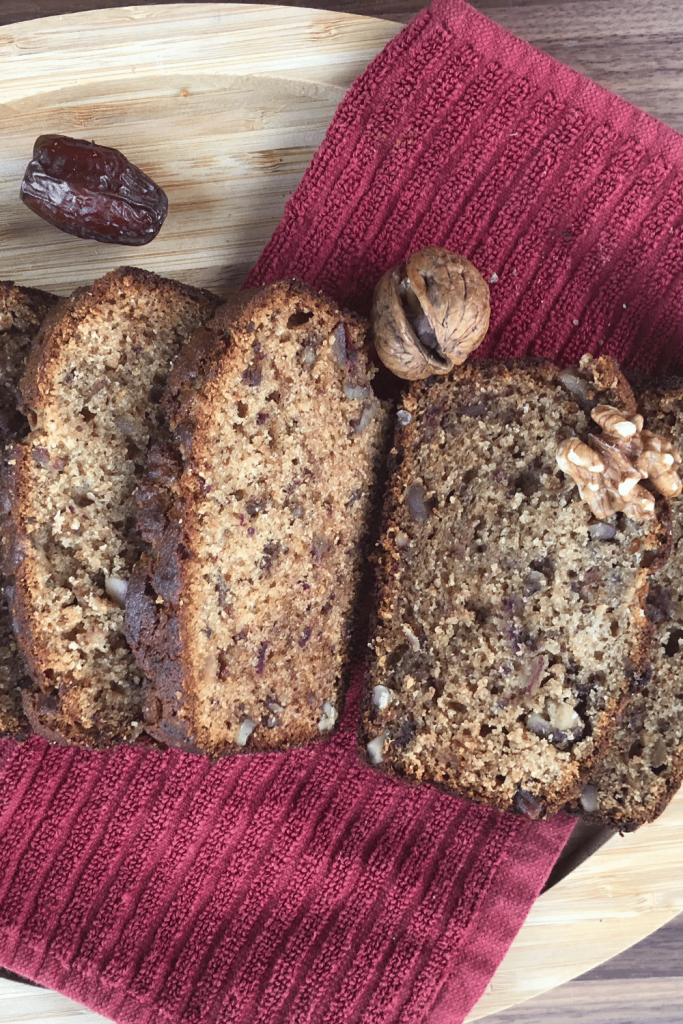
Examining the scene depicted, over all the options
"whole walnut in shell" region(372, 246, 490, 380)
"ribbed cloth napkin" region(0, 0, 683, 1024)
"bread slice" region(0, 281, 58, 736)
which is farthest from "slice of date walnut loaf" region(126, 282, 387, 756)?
"bread slice" region(0, 281, 58, 736)

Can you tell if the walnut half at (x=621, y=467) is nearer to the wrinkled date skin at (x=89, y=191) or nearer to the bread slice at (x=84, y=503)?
the bread slice at (x=84, y=503)

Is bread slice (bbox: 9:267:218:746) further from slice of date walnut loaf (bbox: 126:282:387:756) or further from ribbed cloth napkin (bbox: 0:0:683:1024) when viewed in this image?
ribbed cloth napkin (bbox: 0:0:683:1024)

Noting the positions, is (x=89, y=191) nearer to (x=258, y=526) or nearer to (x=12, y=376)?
(x=12, y=376)

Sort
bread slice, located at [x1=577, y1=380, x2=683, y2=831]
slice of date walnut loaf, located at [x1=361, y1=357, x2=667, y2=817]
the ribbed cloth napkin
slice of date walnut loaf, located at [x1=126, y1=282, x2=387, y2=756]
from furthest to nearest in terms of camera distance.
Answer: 1. the ribbed cloth napkin
2. bread slice, located at [x1=577, y1=380, x2=683, y2=831]
3. slice of date walnut loaf, located at [x1=361, y1=357, x2=667, y2=817]
4. slice of date walnut loaf, located at [x1=126, y1=282, x2=387, y2=756]

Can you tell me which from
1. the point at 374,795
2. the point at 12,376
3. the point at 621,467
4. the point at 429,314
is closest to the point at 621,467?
the point at 621,467

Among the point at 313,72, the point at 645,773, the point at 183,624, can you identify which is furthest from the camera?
the point at 313,72

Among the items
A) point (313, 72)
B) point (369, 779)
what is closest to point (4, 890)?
point (369, 779)

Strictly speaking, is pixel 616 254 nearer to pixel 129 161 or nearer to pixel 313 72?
pixel 313 72
